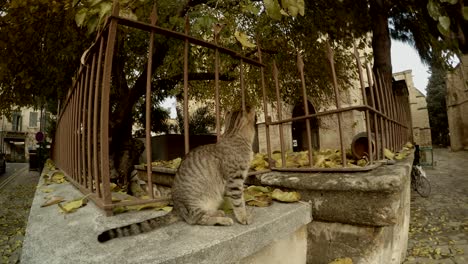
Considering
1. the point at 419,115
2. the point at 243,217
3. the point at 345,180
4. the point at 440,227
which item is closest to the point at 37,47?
the point at 243,217

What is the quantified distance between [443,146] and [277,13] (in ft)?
131

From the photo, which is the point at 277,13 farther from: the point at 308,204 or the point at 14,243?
the point at 14,243

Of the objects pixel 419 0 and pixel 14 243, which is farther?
pixel 14 243

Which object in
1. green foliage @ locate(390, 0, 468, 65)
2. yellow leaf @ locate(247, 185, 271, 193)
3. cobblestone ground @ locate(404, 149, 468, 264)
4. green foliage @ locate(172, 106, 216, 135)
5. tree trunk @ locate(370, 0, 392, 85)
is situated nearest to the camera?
yellow leaf @ locate(247, 185, 271, 193)

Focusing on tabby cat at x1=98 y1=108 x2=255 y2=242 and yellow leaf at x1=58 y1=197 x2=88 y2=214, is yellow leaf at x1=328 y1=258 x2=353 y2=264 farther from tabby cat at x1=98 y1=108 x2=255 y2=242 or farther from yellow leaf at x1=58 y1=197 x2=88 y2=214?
yellow leaf at x1=58 y1=197 x2=88 y2=214

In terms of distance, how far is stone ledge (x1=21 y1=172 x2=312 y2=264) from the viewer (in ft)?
3.70

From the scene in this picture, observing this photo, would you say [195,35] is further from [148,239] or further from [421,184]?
[421,184]

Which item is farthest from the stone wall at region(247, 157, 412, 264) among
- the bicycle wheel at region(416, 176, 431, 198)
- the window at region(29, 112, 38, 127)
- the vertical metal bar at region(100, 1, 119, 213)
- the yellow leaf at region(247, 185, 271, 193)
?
the window at region(29, 112, 38, 127)

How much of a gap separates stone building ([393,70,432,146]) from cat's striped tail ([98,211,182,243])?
2974cm

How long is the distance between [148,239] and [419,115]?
34182mm

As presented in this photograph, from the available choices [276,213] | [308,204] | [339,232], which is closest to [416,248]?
[339,232]

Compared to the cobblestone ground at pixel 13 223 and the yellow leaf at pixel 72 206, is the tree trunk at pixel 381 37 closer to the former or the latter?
the yellow leaf at pixel 72 206

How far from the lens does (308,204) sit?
1.99 m

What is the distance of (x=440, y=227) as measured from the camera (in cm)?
490
